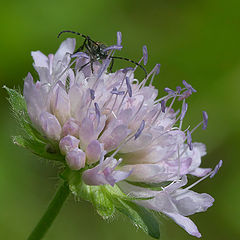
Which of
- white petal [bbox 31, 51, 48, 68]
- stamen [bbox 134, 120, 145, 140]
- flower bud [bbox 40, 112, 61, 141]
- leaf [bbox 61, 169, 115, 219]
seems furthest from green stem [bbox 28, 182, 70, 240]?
white petal [bbox 31, 51, 48, 68]

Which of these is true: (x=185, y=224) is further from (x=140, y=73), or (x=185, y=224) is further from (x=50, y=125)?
(x=140, y=73)

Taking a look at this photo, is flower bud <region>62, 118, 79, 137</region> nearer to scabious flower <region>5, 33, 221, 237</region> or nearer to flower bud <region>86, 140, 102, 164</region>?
scabious flower <region>5, 33, 221, 237</region>

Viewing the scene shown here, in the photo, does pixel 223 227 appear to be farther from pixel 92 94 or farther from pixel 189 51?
pixel 92 94

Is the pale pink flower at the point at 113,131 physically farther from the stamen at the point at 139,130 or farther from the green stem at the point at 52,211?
the green stem at the point at 52,211

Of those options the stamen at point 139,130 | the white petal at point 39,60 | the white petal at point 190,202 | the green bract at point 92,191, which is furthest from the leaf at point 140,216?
the white petal at point 39,60

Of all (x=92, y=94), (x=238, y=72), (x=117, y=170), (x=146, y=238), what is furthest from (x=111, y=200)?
(x=238, y=72)

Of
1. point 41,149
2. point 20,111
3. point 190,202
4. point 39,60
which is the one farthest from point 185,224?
point 39,60
